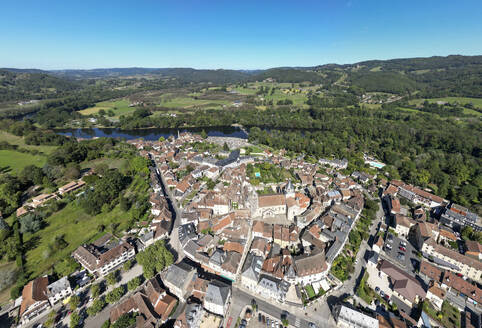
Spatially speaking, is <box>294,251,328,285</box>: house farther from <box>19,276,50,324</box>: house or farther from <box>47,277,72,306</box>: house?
<box>19,276,50,324</box>: house

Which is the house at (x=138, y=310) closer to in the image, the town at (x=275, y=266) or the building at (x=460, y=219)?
the town at (x=275, y=266)

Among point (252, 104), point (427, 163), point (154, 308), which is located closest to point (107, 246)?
point (154, 308)

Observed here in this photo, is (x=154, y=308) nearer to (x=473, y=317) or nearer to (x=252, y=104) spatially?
(x=473, y=317)

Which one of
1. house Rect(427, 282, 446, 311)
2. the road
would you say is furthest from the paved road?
house Rect(427, 282, 446, 311)

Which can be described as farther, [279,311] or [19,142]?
[19,142]

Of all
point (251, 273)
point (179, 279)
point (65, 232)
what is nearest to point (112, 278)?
point (179, 279)

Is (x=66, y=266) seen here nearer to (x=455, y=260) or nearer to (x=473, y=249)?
(x=455, y=260)

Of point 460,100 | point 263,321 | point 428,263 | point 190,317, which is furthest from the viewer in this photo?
point 460,100
